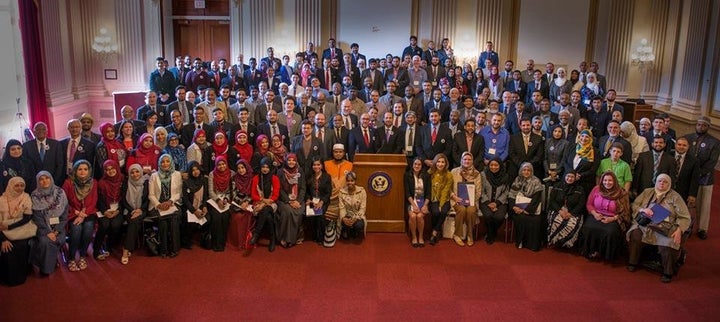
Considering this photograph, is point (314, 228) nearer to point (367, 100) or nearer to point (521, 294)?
point (521, 294)

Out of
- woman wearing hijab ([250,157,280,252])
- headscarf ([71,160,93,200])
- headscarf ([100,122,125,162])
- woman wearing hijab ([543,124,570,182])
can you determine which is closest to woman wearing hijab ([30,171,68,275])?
headscarf ([71,160,93,200])

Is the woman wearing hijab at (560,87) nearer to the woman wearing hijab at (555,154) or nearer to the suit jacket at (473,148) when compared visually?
the woman wearing hijab at (555,154)

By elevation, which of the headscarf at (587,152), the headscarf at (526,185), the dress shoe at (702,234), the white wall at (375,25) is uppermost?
the white wall at (375,25)

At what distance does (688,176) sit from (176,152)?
6.21m

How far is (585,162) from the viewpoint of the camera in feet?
23.9

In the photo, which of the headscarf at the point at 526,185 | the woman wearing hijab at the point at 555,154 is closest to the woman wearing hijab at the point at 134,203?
the headscarf at the point at 526,185

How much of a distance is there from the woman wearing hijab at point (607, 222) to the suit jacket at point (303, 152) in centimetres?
330

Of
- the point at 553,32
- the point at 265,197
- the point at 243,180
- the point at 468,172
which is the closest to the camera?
the point at 243,180

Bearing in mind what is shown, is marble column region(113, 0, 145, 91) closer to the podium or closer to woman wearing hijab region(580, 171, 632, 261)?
the podium

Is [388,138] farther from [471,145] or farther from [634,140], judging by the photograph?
[634,140]

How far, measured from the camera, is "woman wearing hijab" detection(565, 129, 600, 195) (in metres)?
7.26

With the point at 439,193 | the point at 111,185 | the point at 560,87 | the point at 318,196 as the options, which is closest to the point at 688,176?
the point at 439,193

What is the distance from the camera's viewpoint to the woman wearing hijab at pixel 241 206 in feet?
23.3

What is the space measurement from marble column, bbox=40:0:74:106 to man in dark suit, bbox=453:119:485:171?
25.5ft
